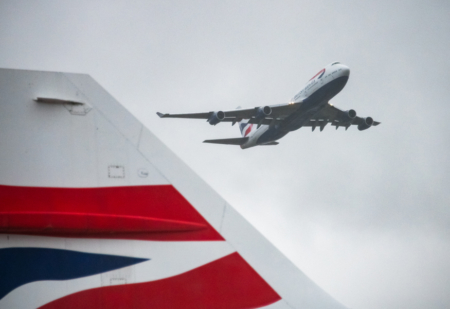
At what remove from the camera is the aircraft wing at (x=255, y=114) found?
33250mm

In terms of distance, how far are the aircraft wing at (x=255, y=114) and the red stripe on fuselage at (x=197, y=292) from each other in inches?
1147

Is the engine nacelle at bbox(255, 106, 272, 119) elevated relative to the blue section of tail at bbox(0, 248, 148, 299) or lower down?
elevated

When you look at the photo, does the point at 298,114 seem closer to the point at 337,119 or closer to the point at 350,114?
the point at 350,114

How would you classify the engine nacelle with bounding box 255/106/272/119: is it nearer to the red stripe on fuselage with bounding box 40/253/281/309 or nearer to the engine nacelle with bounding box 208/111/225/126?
the engine nacelle with bounding box 208/111/225/126

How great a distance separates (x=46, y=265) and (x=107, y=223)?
0.54 metres

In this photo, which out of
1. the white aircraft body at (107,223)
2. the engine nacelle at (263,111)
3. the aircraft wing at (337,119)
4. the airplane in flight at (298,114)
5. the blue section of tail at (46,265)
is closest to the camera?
the blue section of tail at (46,265)

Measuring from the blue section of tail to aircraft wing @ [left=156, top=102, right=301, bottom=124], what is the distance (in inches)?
1160

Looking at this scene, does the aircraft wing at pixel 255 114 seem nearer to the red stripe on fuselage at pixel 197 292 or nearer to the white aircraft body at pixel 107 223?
the white aircraft body at pixel 107 223

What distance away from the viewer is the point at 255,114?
3438cm

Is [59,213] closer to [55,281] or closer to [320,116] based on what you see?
[55,281]

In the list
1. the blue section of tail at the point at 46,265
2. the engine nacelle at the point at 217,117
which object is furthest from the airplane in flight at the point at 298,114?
the blue section of tail at the point at 46,265

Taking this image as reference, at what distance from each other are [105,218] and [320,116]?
112 feet

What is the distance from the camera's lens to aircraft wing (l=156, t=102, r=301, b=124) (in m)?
33.2

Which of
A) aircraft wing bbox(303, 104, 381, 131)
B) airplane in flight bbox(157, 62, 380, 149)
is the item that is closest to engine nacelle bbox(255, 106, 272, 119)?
airplane in flight bbox(157, 62, 380, 149)
